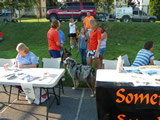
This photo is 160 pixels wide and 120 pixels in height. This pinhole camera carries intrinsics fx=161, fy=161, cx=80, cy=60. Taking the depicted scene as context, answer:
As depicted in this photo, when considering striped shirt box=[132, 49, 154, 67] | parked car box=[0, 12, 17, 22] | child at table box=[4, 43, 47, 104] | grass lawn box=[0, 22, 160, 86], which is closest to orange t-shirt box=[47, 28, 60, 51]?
child at table box=[4, 43, 47, 104]

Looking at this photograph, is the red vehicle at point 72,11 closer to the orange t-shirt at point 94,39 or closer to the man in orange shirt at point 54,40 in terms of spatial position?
the man in orange shirt at point 54,40

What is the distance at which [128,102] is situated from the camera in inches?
96.5

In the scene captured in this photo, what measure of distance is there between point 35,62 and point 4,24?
11809 millimetres

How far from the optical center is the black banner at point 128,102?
7.83 ft

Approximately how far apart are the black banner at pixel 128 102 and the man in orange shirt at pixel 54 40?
225 centimetres

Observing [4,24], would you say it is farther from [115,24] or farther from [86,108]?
[86,108]

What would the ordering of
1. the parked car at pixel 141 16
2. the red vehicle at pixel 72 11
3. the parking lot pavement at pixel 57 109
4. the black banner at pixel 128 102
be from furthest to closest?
1. the parked car at pixel 141 16
2. the red vehicle at pixel 72 11
3. the parking lot pavement at pixel 57 109
4. the black banner at pixel 128 102

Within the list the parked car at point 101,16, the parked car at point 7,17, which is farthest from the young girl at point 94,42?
the parked car at point 7,17

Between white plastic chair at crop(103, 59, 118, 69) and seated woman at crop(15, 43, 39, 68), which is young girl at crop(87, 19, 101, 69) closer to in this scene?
white plastic chair at crop(103, 59, 118, 69)

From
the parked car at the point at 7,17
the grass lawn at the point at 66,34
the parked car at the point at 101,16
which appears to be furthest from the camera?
the parked car at the point at 7,17

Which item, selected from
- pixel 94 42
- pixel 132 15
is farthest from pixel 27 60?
pixel 132 15

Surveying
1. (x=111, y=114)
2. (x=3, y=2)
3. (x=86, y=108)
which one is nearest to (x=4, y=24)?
(x=3, y=2)

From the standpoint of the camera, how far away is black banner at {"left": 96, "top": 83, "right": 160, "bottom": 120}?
→ 7.83 feet

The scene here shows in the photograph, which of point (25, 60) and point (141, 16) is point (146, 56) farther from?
point (141, 16)
